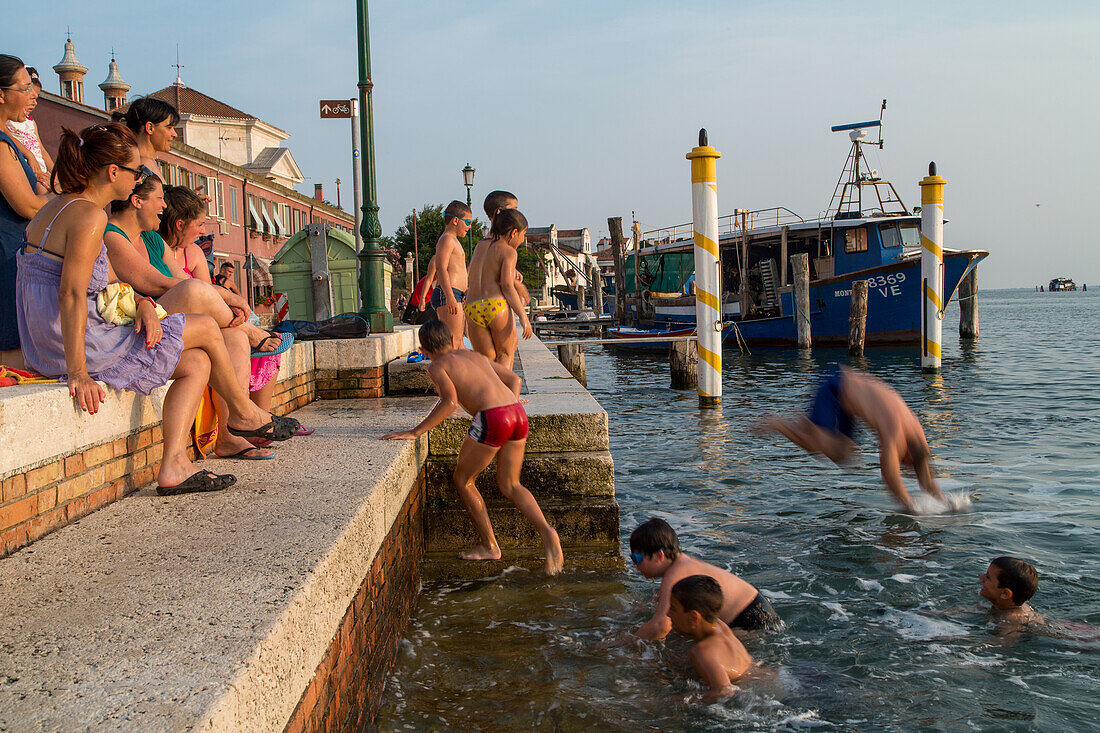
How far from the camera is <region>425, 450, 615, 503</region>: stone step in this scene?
5.32m

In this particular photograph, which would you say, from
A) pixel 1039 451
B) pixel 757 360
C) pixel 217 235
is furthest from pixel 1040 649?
pixel 217 235

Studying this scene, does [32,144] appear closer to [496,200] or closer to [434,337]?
[434,337]

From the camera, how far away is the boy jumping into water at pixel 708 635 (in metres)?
3.82

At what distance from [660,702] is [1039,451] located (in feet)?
27.0

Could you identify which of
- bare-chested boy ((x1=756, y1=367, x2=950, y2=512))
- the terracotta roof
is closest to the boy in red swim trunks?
bare-chested boy ((x1=756, y1=367, x2=950, y2=512))

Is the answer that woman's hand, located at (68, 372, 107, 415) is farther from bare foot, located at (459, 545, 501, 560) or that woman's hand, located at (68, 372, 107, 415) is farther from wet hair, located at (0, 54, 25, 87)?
bare foot, located at (459, 545, 501, 560)

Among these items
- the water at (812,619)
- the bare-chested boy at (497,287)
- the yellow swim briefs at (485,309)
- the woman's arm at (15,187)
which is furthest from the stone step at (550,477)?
the woman's arm at (15,187)

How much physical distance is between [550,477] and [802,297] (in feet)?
69.2

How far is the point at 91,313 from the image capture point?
141 inches

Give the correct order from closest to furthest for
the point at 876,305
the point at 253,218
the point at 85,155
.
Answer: the point at 85,155, the point at 876,305, the point at 253,218

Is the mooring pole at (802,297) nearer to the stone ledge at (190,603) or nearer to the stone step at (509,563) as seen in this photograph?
the stone step at (509,563)

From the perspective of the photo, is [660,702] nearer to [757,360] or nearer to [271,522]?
[271,522]

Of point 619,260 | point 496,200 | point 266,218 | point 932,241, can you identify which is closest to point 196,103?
point 266,218

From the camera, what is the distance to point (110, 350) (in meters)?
3.55
